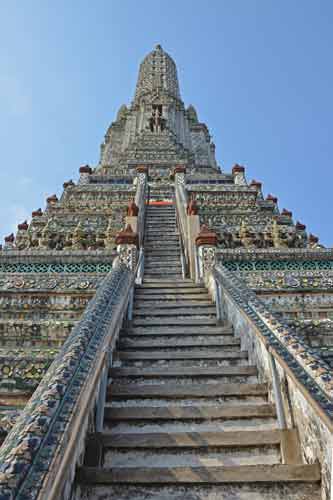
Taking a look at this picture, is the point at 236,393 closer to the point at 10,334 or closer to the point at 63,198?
the point at 10,334

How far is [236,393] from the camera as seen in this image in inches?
155

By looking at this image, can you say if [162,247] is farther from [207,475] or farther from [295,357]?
[207,475]

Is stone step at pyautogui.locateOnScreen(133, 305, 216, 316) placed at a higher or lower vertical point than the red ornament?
lower

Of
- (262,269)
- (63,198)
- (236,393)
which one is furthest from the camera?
(63,198)

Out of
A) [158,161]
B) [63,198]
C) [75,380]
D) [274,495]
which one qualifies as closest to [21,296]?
[75,380]

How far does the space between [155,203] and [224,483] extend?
48.2 ft

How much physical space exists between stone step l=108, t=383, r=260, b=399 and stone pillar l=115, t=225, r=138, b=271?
13.6 ft

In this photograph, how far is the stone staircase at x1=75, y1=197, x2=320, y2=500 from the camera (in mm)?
2787

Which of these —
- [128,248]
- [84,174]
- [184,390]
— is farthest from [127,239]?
[84,174]

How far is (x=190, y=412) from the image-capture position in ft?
12.0

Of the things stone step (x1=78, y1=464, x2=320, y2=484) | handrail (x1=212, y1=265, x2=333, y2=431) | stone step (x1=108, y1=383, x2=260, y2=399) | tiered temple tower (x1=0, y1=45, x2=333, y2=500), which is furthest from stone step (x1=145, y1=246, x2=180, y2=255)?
stone step (x1=78, y1=464, x2=320, y2=484)

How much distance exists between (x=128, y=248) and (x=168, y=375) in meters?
4.47

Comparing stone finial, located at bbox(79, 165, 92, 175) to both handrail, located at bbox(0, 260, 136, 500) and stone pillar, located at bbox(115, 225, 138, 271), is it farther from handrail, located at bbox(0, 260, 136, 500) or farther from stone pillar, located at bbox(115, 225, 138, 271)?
handrail, located at bbox(0, 260, 136, 500)

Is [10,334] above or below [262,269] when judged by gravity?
below
